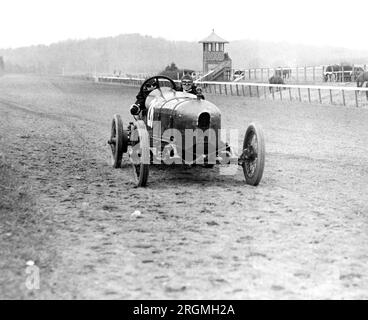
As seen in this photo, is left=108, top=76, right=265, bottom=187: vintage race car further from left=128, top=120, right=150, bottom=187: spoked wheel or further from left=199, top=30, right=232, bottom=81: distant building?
left=199, top=30, right=232, bottom=81: distant building

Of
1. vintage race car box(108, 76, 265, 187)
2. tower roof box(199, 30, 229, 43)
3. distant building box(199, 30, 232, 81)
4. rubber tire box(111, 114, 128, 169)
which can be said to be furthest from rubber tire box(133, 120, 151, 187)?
tower roof box(199, 30, 229, 43)

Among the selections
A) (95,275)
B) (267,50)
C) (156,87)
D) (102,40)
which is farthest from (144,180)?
(102,40)

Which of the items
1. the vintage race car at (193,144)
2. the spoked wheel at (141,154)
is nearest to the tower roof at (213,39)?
the vintage race car at (193,144)

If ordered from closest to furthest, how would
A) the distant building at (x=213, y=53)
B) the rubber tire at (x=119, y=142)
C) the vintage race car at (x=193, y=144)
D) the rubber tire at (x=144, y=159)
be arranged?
the rubber tire at (x=144, y=159), the vintage race car at (x=193, y=144), the rubber tire at (x=119, y=142), the distant building at (x=213, y=53)

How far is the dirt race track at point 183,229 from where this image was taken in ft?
14.3

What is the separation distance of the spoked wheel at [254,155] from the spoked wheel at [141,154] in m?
1.46

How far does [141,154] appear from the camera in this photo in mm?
7766

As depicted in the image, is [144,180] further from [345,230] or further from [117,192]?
[345,230]

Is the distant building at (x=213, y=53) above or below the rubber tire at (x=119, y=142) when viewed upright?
above

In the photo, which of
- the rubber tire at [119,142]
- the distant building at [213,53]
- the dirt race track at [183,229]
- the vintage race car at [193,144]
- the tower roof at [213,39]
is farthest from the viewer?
the tower roof at [213,39]

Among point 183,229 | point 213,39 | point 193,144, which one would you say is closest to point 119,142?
point 193,144

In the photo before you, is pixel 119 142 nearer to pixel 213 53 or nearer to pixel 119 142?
pixel 119 142

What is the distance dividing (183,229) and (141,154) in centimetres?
214

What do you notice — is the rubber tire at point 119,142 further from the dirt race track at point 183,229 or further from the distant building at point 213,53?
the distant building at point 213,53
